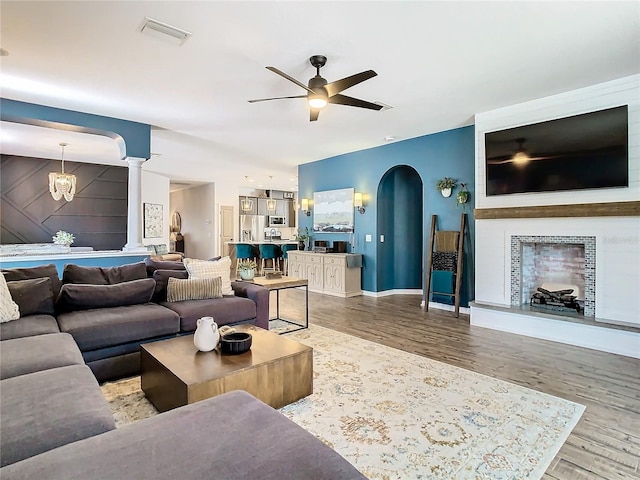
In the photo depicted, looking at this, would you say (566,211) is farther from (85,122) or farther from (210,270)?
(85,122)

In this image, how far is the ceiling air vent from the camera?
8.74ft

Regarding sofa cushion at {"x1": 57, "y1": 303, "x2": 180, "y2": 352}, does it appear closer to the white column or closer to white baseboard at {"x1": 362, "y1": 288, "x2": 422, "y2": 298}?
the white column

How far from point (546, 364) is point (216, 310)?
3.15 meters

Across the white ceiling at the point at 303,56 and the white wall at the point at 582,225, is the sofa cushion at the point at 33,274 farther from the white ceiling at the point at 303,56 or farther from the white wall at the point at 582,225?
the white wall at the point at 582,225

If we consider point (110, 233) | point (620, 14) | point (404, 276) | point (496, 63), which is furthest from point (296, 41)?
point (110, 233)

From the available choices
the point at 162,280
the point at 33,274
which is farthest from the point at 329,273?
the point at 33,274

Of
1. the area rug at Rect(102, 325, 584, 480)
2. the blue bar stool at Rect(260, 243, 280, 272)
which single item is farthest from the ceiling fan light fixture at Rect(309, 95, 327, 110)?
the blue bar stool at Rect(260, 243, 280, 272)

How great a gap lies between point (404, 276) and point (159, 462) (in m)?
6.31

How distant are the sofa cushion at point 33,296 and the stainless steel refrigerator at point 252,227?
866cm

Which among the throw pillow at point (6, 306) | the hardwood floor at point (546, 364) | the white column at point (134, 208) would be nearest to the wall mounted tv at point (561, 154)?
the hardwood floor at point (546, 364)

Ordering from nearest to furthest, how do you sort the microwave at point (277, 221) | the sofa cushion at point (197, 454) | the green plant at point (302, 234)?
the sofa cushion at point (197, 454)
the green plant at point (302, 234)
the microwave at point (277, 221)

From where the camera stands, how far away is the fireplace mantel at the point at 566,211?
3.66 m

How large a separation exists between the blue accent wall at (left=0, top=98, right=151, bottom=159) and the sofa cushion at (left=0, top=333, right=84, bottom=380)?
3.37 m

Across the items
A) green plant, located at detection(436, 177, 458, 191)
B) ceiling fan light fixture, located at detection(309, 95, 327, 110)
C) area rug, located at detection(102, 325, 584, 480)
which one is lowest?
area rug, located at detection(102, 325, 584, 480)
